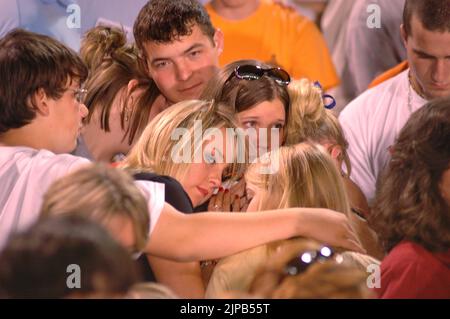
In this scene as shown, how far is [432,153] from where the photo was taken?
8.07 ft

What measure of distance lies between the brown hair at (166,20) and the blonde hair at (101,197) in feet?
4.59

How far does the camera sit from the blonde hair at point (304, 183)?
99.4 inches

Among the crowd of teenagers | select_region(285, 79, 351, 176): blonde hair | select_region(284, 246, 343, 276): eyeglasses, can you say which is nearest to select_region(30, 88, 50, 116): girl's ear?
the crowd of teenagers

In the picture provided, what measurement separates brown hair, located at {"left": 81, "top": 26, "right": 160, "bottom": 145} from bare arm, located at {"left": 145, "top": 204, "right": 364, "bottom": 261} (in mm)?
1073

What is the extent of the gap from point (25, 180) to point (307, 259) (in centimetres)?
69

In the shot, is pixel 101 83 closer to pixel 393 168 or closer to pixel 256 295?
pixel 393 168

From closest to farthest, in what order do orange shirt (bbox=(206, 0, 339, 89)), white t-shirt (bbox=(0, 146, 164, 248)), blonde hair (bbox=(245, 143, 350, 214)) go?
white t-shirt (bbox=(0, 146, 164, 248)), blonde hair (bbox=(245, 143, 350, 214)), orange shirt (bbox=(206, 0, 339, 89))

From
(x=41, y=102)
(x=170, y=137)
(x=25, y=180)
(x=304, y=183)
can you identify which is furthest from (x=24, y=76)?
(x=304, y=183)

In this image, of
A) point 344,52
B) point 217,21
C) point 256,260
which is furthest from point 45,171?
point 344,52

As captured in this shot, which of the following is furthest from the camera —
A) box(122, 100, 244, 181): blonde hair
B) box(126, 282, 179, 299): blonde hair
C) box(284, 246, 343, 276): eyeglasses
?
box(122, 100, 244, 181): blonde hair

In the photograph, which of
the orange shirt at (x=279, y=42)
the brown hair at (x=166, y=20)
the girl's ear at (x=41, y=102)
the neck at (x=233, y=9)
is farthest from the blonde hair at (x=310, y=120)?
the girl's ear at (x=41, y=102)

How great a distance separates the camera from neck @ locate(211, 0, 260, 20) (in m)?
3.84

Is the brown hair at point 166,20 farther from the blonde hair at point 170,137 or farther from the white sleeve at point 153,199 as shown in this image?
the white sleeve at point 153,199

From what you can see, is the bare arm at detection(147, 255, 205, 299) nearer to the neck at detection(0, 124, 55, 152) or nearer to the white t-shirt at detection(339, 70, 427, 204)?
the neck at detection(0, 124, 55, 152)
